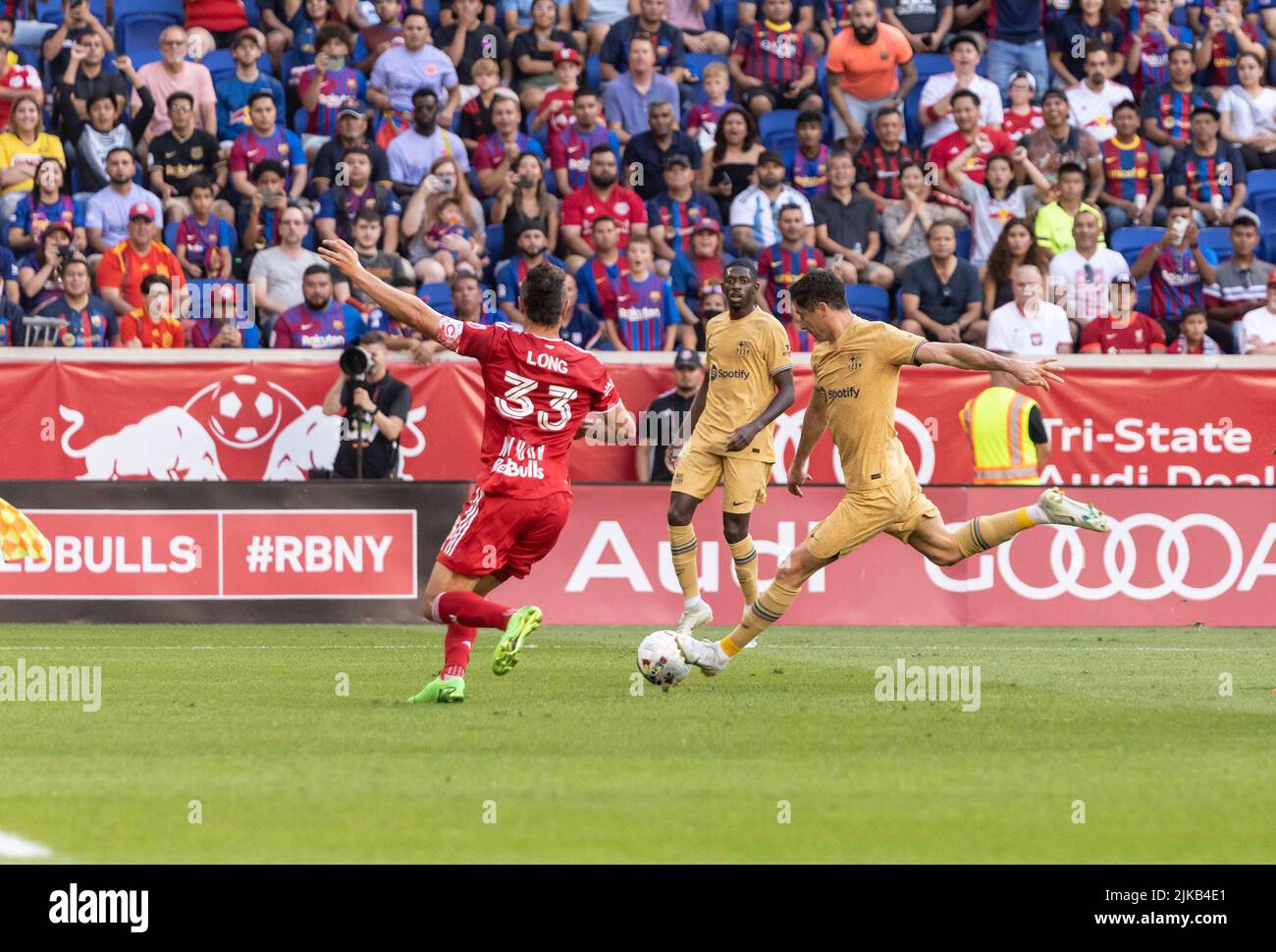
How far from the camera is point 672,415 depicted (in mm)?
18109

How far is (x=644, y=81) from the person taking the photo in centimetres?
2138

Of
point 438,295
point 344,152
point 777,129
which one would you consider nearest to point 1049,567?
point 438,295

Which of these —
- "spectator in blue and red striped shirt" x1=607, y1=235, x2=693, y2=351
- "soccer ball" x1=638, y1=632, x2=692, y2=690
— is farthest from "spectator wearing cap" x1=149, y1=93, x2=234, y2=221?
"soccer ball" x1=638, y1=632, x2=692, y2=690

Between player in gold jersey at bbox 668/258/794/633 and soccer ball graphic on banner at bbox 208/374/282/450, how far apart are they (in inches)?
227

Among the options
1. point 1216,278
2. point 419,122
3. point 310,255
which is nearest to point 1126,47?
point 1216,278

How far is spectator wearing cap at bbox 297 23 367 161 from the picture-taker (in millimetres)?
20797

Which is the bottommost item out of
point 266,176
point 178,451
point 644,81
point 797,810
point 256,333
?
point 797,810

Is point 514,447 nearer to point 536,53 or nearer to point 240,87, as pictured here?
point 240,87

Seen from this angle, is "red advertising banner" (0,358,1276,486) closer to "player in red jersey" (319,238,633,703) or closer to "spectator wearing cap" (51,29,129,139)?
"spectator wearing cap" (51,29,129,139)

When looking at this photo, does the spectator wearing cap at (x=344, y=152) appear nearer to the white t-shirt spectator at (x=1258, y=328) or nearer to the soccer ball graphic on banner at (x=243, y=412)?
the soccer ball graphic on banner at (x=243, y=412)

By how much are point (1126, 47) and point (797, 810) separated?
18161mm

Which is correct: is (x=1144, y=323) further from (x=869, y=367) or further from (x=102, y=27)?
(x=102, y=27)

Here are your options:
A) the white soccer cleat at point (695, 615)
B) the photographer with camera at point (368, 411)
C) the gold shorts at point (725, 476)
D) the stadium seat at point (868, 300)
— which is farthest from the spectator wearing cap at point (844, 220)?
the white soccer cleat at point (695, 615)

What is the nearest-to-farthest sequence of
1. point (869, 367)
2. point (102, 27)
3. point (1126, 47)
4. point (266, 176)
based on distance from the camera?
point (869, 367)
point (266, 176)
point (102, 27)
point (1126, 47)
